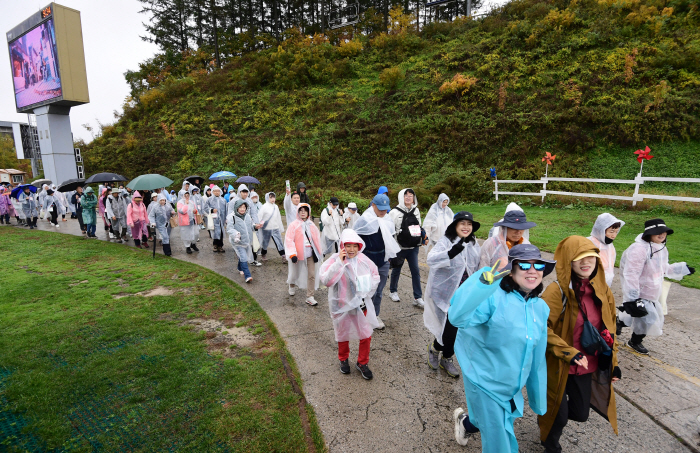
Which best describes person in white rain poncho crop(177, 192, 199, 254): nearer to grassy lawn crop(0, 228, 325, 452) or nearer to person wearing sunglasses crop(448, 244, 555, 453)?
grassy lawn crop(0, 228, 325, 452)

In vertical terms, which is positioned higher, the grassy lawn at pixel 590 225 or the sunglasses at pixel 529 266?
the sunglasses at pixel 529 266

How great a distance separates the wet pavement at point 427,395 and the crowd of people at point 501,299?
0.74 feet

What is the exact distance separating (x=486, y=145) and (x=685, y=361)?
14.7 meters

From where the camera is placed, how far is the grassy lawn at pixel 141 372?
3180mm

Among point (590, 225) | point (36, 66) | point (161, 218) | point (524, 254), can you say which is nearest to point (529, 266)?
point (524, 254)

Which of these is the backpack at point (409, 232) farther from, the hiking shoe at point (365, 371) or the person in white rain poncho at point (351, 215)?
the hiking shoe at point (365, 371)

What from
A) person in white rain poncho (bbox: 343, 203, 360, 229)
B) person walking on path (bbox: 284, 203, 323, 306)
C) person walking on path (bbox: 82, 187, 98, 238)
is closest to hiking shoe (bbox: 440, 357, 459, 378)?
person walking on path (bbox: 284, 203, 323, 306)

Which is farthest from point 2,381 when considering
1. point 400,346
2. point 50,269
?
point 50,269

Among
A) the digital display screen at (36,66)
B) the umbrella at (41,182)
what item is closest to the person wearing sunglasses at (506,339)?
the digital display screen at (36,66)

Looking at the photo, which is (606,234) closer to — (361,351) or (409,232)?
(409,232)

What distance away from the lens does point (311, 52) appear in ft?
99.8

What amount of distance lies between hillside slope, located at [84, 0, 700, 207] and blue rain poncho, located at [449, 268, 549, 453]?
12.6 m

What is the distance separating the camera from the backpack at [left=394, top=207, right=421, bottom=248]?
5.68 m

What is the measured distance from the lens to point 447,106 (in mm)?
21016
